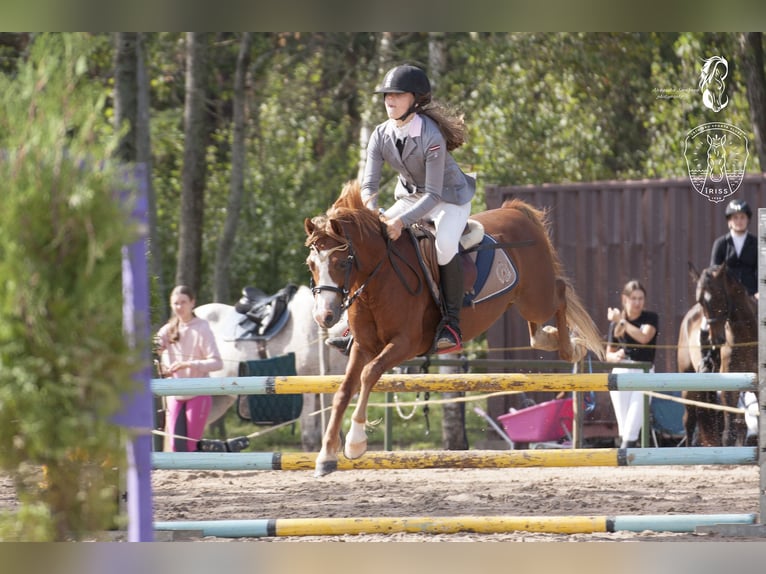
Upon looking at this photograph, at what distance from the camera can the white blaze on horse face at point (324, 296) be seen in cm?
473

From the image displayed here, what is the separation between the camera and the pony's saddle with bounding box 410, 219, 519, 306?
557cm

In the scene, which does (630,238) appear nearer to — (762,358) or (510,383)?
(762,358)

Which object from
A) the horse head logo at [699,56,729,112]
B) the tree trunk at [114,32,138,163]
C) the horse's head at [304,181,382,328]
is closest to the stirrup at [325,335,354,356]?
the horse's head at [304,181,382,328]

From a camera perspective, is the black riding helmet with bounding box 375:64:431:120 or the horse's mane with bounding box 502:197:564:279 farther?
the horse's mane with bounding box 502:197:564:279

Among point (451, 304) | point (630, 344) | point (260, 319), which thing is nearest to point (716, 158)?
point (630, 344)

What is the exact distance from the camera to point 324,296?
4.79 metres

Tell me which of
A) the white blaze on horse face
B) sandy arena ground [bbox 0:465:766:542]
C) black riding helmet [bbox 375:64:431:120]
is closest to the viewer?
the white blaze on horse face

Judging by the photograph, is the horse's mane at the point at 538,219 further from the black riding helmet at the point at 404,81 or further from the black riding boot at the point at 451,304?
the black riding helmet at the point at 404,81

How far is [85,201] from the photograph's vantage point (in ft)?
10.5

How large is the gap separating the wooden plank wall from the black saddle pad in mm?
1886

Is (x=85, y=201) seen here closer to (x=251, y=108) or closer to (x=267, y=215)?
(x=267, y=215)

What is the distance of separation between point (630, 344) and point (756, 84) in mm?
4436

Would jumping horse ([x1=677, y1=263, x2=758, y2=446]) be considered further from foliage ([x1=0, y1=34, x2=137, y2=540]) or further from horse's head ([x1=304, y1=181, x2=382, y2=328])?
foliage ([x1=0, y1=34, x2=137, y2=540])
